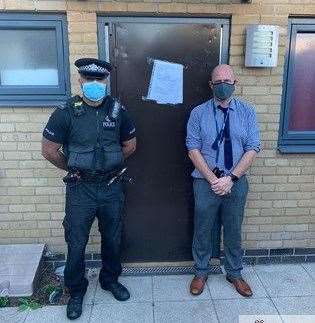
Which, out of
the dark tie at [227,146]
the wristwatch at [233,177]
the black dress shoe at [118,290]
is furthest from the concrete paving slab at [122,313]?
the dark tie at [227,146]

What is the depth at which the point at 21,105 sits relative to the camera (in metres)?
3.34

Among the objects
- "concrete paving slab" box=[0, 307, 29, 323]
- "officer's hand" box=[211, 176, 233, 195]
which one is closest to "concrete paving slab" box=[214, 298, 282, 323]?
"officer's hand" box=[211, 176, 233, 195]

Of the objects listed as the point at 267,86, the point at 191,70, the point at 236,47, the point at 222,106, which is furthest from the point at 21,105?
the point at 267,86

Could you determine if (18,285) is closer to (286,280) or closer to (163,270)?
(163,270)

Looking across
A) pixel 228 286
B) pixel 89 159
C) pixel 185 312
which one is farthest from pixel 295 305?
pixel 89 159

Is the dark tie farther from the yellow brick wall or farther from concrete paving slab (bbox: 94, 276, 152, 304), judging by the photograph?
concrete paving slab (bbox: 94, 276, 152, 304)

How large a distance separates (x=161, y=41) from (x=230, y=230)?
5.79 feet

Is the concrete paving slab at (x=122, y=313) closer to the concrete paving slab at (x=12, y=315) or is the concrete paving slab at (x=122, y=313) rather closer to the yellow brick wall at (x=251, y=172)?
the concrete paving slab at (x=12, y=315)

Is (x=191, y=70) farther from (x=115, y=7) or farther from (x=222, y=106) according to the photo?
(x=115, y=7)

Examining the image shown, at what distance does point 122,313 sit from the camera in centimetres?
312

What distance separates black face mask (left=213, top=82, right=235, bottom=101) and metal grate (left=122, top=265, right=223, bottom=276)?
5.64ft

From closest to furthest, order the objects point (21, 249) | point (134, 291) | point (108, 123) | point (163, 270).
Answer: point (108, 123) → point (134, 291) → point (21, 249) → point (163, 270)

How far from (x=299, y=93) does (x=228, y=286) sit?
1922 millimetres

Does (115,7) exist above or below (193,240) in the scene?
above
